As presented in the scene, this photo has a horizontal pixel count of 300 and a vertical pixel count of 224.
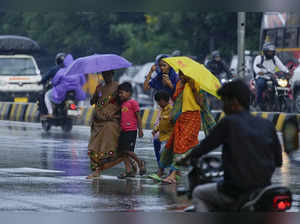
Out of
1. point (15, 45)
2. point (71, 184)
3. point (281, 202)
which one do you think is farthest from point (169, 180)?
point (15, 45)

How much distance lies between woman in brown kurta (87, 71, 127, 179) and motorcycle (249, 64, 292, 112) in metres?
11.1

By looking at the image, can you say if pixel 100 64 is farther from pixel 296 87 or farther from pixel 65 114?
pixel 296 87

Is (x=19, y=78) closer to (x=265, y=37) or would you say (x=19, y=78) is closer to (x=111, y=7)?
(x=265, y=37)

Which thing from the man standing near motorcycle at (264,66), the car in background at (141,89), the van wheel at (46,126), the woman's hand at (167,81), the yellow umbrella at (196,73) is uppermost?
the yellow umbrella at (196,73)

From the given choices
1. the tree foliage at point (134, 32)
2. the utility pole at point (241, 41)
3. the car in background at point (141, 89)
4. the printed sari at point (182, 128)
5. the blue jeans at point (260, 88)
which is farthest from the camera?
the tree foliage at point (134, 32)

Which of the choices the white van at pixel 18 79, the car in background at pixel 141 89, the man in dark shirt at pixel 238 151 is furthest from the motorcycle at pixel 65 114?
the man in dark shirt at pixel 238 151

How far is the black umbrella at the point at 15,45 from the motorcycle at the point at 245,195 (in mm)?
33759

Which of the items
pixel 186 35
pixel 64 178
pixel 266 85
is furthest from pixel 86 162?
pixel 186 35

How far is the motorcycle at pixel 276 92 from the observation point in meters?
22.6

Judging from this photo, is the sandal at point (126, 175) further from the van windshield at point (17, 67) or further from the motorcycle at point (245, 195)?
the van windshield at point (17, 67)

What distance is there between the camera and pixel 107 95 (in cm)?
1184

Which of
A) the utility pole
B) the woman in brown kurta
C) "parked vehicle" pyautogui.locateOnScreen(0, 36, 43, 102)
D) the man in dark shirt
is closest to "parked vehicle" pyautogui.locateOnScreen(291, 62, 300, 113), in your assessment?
the utility pole

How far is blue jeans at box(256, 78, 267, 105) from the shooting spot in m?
22.7

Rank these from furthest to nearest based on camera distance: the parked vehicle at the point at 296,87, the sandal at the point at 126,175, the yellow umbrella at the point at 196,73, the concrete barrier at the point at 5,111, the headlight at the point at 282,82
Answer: the concrete barrier at the point at 5,111 → the parked vehicle at the point at 296,87 → the headlight at the point at 282,82 → the sandal at the point at 126,175 → the yellow umbrella at the point at 196,73
